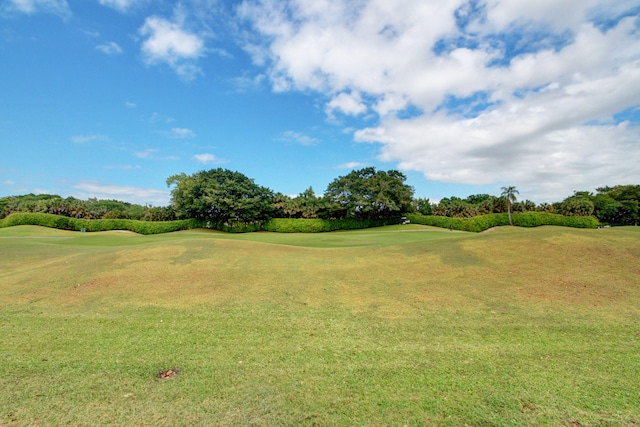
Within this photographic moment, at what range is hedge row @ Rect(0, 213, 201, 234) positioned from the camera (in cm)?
4606

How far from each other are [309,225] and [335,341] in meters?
45.1

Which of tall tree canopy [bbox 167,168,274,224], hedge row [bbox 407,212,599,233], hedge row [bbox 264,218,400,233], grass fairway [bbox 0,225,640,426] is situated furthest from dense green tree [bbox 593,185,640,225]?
grass fairway [bbox 0,225,640,426]

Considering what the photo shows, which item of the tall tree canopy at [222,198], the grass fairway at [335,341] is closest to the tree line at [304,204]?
the tall tree canopy at [222,198]

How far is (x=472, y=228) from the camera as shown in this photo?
163ft

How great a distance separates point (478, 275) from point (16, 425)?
37.8 feet

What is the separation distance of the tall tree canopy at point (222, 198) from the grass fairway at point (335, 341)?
35.8 metres

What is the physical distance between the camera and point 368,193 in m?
53.4

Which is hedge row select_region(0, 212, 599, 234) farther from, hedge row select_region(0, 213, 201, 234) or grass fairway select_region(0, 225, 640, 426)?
grass fairway select_region(0, 225, 640, 426)

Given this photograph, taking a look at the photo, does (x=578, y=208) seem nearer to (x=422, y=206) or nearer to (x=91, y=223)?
(x=422, y=206)

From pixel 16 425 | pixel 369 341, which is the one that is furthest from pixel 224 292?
Answer: pixel 16 425

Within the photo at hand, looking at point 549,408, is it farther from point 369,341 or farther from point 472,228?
point 472,228

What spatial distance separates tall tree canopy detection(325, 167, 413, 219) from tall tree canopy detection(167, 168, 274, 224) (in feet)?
38.0

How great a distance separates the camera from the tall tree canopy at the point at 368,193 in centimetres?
5231

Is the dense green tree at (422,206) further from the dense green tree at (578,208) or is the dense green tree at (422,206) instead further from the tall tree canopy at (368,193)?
the dense green tree at (578,208)
